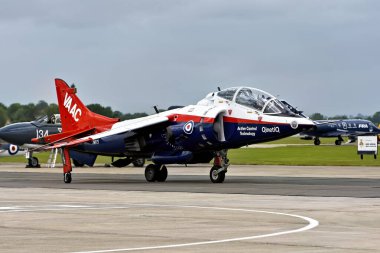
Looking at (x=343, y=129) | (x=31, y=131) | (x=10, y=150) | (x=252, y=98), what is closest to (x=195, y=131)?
(x=252, y=98)

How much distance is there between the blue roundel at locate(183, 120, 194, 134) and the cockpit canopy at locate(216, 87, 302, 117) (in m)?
1.49

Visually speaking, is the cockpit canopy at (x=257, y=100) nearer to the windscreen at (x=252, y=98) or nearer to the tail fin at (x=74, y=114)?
the windscreen at (x=252, y=98)

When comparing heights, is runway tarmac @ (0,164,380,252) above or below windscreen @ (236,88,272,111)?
below

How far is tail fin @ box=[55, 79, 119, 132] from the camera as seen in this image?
34594 millimetres

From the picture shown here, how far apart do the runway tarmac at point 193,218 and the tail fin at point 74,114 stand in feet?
22.7

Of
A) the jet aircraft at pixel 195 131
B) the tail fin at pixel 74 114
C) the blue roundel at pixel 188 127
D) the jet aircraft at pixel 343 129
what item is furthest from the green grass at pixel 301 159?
the jet aircraft at pixel 343 129

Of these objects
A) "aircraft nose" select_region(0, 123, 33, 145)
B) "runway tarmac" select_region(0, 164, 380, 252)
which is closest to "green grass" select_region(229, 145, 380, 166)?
"aircraft nose" select_region(0, 123, 33, 145)

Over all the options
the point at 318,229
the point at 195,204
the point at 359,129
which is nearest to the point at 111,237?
the point at 318,229

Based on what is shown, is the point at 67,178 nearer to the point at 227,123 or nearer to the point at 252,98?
the point at 227,123

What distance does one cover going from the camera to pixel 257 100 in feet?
97.1

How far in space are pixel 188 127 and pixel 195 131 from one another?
361mm

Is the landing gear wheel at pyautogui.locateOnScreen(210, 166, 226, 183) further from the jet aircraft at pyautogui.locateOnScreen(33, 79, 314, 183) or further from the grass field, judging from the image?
the grass field

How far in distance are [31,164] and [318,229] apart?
1443 inches

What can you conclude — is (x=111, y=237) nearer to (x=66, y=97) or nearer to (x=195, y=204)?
(x=195, y=204)
